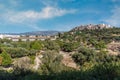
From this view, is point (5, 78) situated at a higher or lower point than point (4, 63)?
higher

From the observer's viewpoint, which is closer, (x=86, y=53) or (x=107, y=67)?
(x=107, y=67)

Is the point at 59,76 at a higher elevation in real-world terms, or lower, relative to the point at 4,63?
higher

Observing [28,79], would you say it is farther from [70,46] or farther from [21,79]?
[70,46]

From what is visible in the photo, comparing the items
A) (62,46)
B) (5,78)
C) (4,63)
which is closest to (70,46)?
(62,46)

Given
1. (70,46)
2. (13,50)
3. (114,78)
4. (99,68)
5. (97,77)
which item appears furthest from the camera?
(70,46)

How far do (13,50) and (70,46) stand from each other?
44.7 ft

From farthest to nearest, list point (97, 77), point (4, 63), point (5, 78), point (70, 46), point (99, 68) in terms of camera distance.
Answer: point (70, 46) < point (4, 63) < point (5, 78) < point (99, 68) < point (97, 77)

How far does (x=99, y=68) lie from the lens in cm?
856

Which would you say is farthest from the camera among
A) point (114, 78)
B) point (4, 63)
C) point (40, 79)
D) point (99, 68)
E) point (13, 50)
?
point (13, 50)

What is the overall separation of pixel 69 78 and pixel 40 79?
3.90 ft

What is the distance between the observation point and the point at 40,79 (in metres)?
9.13

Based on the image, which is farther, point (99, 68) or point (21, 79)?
point (21, 79)

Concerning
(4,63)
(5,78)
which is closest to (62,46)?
(4,63)

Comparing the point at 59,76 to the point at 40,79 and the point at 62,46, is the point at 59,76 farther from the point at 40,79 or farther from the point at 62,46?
the point at 62,46
